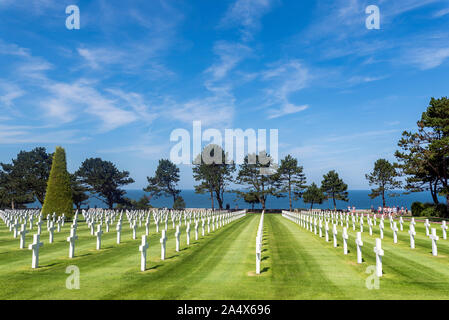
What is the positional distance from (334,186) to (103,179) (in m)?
56.0

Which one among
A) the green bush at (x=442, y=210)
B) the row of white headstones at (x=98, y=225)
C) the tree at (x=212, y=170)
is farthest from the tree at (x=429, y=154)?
the tree at (x=212, y=170)

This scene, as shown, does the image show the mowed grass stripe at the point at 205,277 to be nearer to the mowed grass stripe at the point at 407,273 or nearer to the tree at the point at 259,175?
the mowed grass stripe at the point at 407,273

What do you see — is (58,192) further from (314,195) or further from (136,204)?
(314,195)

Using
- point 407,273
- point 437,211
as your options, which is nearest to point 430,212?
point 437,211

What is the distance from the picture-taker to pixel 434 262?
11.7 metres

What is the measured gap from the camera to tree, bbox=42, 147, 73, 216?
107 ft

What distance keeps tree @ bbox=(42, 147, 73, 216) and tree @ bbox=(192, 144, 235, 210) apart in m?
46.5

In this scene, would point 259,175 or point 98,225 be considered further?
point 259,175

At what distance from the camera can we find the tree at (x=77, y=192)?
7006 centimetres

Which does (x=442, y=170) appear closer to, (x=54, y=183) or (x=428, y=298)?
(x=428, y=298)

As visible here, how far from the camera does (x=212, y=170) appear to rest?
267 ft

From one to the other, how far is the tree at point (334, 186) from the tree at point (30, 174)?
64289mm
